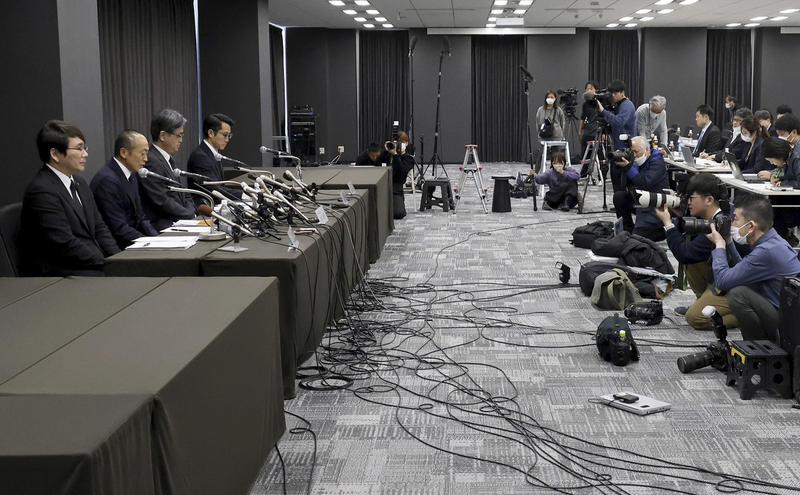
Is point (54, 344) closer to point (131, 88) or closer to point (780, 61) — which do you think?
point (131, 88)

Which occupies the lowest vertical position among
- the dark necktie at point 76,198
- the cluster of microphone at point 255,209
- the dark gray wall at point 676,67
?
the cluster of microphone at point 255,209

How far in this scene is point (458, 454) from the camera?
3359 millimetres

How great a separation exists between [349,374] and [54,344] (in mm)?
2168

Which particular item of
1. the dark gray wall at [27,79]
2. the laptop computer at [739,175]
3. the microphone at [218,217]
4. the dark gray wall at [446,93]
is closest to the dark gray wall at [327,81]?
the dark gray wall at [446,93]

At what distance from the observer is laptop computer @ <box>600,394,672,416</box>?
3.77m

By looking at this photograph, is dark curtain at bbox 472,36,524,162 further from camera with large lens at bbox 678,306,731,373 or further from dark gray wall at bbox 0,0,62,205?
camera with large lens at bbox 678,306,731,373

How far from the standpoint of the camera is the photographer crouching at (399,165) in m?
9.73

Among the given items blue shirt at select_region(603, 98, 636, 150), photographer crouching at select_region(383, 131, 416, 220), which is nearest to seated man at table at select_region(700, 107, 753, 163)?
blue shirt at select_region(603, 98, 636, 150)

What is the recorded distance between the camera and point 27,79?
4.86 m

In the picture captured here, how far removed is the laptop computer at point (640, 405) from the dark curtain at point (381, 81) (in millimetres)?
13917

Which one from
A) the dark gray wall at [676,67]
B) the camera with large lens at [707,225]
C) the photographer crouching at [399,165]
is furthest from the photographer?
the dark gray wall at [676,67]

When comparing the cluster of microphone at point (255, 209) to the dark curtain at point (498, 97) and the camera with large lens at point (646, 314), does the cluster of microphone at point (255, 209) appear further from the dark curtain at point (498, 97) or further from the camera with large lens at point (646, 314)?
the dark curtain at point (498, 97)

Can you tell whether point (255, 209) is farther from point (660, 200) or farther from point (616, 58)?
point (616, 58)

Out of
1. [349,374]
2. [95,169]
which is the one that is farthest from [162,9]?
[349,374]
